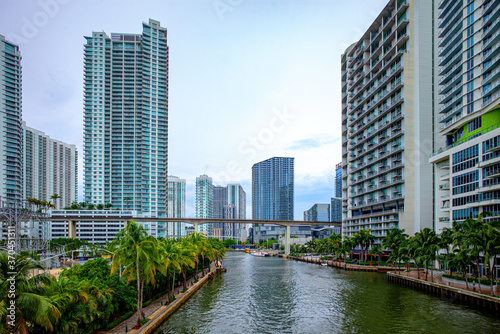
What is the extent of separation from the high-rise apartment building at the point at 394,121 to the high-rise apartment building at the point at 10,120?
469 feet

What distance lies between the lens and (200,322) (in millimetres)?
41438

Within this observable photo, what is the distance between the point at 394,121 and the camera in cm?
10781

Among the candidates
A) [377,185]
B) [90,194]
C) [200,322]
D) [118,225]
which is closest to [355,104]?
[377,185]

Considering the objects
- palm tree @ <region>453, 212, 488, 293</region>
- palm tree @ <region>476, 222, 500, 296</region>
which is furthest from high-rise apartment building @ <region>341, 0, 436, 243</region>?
palm tree @ <region>476, 222, 500, 296</region>

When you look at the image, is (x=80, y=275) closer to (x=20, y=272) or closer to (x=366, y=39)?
(x=20, y=272)

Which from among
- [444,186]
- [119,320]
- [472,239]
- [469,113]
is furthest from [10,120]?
[472,239]

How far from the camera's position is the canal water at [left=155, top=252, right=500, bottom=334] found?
39.1 m

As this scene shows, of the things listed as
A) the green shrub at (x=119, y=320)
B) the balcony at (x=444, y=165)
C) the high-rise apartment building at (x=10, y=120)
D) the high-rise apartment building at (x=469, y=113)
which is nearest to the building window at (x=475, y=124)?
the high-rise apartment building at (x=469, y=113)

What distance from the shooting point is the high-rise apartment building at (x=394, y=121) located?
100562 millimetres

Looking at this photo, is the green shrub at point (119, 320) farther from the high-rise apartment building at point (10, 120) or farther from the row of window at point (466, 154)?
Result: the high-rise apartment building at point (10, 120)

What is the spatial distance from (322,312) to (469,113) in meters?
Result: 54.6

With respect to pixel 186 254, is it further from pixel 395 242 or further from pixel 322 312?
pixel 395 242

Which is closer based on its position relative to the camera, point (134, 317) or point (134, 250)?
point (134, 250)

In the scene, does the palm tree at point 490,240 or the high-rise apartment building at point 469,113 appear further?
the high-rise apartment building at point 469,113
